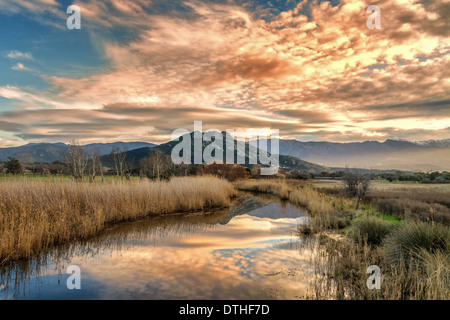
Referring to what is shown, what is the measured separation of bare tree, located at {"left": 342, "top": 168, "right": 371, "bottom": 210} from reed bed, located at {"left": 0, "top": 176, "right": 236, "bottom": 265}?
10443mm

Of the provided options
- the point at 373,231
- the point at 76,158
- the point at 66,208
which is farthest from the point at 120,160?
the point at 373,231

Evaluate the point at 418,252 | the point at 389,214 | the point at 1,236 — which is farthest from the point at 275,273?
the point at 389,214

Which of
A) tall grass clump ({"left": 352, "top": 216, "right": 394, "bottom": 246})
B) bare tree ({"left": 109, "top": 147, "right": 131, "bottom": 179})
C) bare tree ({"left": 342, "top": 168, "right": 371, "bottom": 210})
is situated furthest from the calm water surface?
bare tree ({"left": 109, "top": 147, "right": 131, "bottom": 179})

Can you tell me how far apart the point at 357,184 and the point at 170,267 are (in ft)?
48.9

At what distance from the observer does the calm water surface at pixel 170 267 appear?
5230 millimetres

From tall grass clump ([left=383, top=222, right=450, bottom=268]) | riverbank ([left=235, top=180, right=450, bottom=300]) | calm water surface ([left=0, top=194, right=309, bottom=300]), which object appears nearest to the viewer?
riverbank ([left=235, top=180, right=450, bottom=300])

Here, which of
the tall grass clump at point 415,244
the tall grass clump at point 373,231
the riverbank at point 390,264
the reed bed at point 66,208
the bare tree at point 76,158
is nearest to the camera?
the riverbank at point 390,264

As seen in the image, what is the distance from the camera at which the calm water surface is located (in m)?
5.23

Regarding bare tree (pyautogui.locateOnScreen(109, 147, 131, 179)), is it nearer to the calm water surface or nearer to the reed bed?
the reed bed

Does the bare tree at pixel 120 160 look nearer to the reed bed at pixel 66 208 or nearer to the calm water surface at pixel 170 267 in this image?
the reed bed at pixel 66 208

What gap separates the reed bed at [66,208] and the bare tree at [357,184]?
1044 cm

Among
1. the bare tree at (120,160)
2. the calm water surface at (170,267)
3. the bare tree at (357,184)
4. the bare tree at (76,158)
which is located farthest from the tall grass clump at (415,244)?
the bare tree at (76,158)
